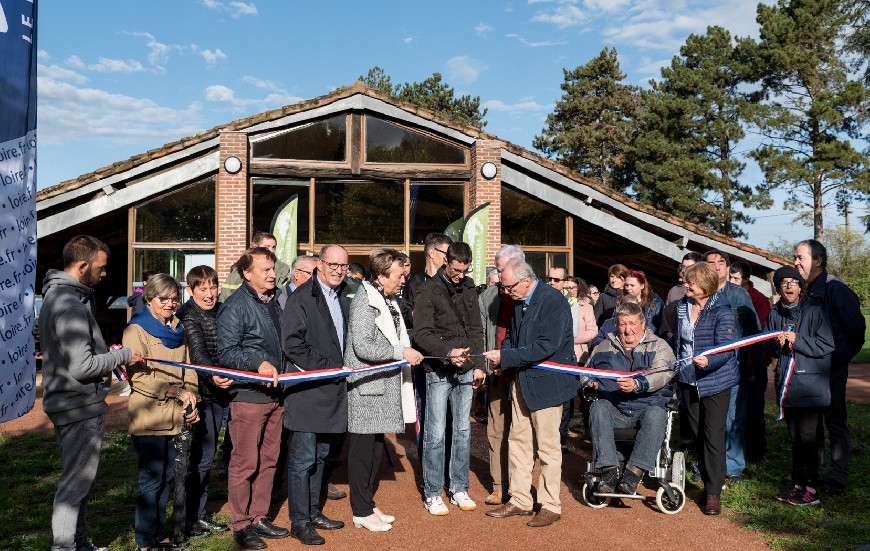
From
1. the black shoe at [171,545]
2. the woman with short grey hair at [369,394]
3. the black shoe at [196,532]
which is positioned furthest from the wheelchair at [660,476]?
the black shoe at [171,545]

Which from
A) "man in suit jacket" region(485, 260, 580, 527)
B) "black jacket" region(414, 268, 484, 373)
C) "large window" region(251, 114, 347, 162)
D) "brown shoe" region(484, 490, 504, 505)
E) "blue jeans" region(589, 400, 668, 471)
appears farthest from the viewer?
"large window" region(251, 114, 347, 162)

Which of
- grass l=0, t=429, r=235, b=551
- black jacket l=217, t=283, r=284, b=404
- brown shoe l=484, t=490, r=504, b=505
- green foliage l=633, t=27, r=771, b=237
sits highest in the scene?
green foliage l=633, t=27, r=771, b=237

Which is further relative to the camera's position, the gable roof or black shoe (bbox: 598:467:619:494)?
the gable roof

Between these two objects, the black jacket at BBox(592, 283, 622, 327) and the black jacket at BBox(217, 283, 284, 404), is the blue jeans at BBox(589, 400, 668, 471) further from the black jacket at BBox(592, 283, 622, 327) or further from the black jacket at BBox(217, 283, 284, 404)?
the black jacket at BBox(592, 283, 622, 327)

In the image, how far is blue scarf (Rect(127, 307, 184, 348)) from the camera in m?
4.84

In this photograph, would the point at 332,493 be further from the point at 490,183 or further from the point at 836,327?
the point at 490,183

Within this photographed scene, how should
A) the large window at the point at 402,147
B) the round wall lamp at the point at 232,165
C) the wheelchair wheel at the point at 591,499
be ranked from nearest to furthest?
the wheelchair wheel at the point at 591,499 < the round wall lamp at the point at 232,165 < the large window at the point at 402,147

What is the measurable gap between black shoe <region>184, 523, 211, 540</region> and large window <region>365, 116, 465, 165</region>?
8854mm

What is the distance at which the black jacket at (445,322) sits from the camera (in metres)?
5.72

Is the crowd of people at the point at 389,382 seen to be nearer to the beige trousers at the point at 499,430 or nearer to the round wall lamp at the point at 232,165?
the beige trousers at the point at 499,430

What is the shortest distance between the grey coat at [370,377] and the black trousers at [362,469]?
0.10 metres

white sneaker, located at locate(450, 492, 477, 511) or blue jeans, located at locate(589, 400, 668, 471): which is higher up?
blue jeans, located at locate(589, 400, 668, 471)

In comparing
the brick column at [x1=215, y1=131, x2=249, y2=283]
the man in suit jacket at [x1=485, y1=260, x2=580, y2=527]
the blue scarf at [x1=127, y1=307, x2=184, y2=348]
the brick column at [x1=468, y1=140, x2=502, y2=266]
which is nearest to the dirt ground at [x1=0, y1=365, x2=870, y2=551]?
the man in suit jacket at [x1=485, y1=260, x2=580, y2=527]

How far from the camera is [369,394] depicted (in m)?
5.34
